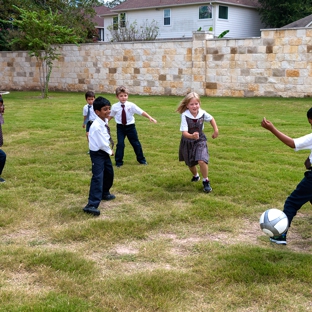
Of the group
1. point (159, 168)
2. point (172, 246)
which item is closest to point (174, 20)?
point (159, 168)

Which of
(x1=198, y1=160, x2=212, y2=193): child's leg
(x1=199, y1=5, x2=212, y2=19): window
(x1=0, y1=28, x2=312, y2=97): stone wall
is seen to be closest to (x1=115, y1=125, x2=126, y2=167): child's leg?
(x1=198, y1=160, x2=212, y2=193): child's leg

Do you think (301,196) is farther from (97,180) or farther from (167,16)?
(167,16)

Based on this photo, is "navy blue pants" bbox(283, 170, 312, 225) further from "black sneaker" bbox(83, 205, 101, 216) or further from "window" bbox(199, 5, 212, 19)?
"window" bbox(199, 5, 212, 19)

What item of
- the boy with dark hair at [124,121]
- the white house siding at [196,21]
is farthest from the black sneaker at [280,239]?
the white house siding at [196,21]

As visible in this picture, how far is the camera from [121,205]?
19.3 ft

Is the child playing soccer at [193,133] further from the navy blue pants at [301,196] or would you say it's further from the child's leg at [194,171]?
the navy blue pants at [301,196]

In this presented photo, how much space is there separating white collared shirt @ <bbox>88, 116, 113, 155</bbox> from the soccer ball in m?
2.18

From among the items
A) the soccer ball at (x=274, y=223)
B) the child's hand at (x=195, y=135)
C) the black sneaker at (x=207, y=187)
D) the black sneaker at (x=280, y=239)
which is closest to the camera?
the soccer ball at (x=274, y=223)

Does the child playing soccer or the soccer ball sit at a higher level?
the child playing soccer

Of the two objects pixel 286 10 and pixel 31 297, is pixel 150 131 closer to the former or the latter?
pixel 31 297

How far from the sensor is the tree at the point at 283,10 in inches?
1385

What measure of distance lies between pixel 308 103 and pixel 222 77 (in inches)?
167

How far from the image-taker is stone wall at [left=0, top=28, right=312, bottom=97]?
658 inches

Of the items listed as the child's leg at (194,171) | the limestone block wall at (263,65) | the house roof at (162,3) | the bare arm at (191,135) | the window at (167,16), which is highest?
the house roof at (162,3)
